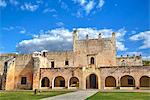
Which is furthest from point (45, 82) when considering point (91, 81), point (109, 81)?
point (109, 81)

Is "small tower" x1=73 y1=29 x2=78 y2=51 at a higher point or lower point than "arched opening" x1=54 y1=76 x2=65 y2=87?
higher

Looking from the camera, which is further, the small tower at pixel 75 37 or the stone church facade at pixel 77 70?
the small tower at pixel 75 37

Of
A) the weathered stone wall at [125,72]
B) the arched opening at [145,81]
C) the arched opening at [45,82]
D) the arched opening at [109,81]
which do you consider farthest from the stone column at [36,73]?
the arched opening at [145,81]

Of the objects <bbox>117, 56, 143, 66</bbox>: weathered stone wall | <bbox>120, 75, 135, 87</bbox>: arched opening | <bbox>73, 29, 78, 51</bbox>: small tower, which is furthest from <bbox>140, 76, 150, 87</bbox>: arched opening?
<bbox>73, 29, 78, 51</bbox>: small tower

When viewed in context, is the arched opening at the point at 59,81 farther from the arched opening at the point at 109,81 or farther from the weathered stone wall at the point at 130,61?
the weathered stone wall at the point at 130,61

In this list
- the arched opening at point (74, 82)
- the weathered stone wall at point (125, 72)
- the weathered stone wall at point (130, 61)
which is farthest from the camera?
the weathered stone wall at point (130, 61)

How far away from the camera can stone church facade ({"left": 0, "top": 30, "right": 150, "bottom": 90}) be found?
31.9 meters

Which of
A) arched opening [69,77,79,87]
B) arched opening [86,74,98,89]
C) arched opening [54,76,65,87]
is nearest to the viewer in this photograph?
arched opening [69,77,79,87]

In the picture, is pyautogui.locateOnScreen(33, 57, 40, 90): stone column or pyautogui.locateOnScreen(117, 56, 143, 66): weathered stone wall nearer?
pyautogui.locateOnScreen(33, 57, 40, 90): stone column

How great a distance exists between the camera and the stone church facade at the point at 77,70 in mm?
31938

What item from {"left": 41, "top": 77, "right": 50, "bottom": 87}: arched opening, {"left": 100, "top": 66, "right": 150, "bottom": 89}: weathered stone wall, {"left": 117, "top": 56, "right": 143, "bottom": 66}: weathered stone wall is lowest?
{"left": 41, "top": 77, "right": 50, "bottom": 87}: arched opening

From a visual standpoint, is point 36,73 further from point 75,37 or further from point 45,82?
point 75,37

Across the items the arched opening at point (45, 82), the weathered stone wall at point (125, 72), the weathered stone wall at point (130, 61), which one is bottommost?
the arched opening at point (45, 82)

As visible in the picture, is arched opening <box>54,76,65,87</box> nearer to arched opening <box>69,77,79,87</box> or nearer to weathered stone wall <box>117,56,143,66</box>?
arched opening <box>69,77,79,87</box>
